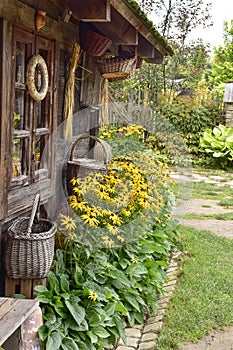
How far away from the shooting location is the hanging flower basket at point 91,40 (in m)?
5.04

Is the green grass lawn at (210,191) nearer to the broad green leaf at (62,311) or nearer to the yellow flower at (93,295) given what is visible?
the yellow flower at (93,295)

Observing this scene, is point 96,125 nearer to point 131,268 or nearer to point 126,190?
point 126,190

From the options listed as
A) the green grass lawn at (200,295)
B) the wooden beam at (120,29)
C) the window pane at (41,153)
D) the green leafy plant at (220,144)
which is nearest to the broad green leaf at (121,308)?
the green grass lawn at (200,295)

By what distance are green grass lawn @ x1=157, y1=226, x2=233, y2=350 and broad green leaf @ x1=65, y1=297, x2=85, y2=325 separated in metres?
0.69

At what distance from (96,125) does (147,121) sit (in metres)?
7.57

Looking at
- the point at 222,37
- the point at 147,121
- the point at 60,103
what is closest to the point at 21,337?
the point at 60,103

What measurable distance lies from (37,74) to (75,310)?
1820 mm

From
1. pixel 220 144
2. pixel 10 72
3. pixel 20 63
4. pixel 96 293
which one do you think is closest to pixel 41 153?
pixel 20 63

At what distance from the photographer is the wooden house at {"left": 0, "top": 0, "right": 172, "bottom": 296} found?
11.1 feet

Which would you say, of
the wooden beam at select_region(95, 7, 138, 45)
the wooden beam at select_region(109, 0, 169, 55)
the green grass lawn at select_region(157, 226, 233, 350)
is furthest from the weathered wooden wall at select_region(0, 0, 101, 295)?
the green grass lawn at select_region(157, 226, 233, 350)

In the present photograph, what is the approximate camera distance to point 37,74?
13.1 ft

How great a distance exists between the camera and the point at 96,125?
20.6 feet

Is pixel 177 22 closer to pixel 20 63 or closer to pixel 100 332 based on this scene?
pixel 20 63

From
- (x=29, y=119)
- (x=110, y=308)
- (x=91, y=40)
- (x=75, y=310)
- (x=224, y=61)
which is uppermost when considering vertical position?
(x=224, y=61)
